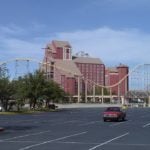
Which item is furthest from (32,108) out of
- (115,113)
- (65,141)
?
(65,141)

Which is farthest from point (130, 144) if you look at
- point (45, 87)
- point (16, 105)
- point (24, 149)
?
point (45, 87)

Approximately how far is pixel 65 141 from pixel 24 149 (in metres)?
4.42

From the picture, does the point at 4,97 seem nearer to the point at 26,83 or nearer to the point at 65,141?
the point at 26,83

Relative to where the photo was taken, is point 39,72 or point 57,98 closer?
point 39,72

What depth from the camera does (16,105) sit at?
86875mm

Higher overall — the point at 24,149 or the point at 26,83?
the point at 26,83

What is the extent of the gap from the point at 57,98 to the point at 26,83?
1337 cm

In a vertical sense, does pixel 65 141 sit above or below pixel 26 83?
below

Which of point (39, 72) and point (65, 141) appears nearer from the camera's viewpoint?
point (65, 141)

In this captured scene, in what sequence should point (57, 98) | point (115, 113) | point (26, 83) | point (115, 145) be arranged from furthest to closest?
point (57, 98), point (26, 83), point (115, 113), point (115, 145)

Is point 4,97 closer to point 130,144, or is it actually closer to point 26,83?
point 26,83

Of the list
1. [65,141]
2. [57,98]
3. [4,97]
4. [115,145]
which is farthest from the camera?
[57,98]

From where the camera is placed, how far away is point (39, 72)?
95.3 metres

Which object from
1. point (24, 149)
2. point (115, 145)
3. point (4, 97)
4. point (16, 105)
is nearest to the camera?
point (24, 149)
